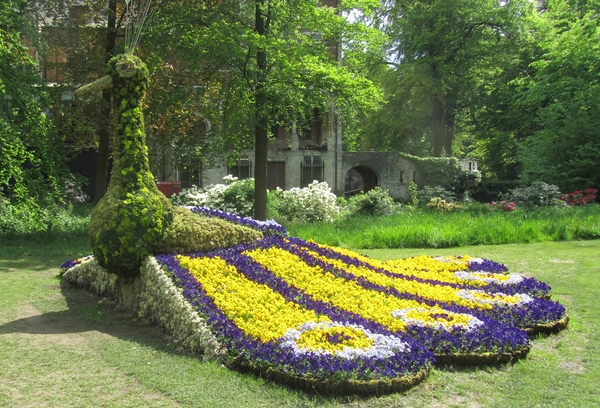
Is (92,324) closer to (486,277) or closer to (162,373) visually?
(162,373)

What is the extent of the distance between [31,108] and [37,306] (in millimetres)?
6465

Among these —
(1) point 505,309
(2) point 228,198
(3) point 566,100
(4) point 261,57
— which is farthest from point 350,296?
(3) point 566,100

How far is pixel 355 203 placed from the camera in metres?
20.6

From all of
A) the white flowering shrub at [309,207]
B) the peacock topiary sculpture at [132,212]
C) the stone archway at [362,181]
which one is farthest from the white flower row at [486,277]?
the stone archway at [362,181]

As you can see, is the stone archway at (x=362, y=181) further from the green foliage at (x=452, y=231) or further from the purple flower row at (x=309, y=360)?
the purple flower row at (x=309, y=360)

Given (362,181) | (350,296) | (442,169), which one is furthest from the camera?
(362,181)

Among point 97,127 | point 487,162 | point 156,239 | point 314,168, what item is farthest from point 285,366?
point 487,162

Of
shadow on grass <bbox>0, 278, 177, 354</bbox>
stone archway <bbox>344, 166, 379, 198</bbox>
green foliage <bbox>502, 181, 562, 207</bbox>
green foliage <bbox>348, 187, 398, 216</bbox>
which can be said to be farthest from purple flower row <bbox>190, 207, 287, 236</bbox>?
stone archway <bbox>344, 166, 379, 198</bbox>

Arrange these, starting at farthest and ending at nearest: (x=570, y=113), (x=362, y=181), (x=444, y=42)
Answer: (x=362, y=181) < (x=444, y=42) < (x=570, y=113)

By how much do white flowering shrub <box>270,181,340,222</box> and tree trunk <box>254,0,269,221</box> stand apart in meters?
1.84

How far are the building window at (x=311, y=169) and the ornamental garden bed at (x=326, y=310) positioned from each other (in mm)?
21550

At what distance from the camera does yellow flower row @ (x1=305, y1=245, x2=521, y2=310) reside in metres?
7.45

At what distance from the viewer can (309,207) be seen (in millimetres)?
18969

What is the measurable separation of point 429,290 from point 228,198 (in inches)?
479
